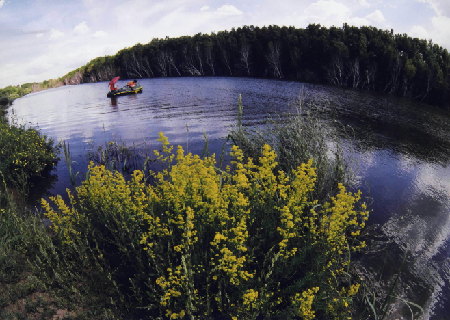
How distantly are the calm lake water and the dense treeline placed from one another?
231 inches

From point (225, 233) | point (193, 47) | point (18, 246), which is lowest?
point (18, 246)

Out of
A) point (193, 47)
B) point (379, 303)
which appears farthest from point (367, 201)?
point (193, 47)

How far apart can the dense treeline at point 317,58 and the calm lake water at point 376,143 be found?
19.3 ft

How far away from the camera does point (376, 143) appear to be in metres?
18.4

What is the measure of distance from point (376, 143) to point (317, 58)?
3840 cm

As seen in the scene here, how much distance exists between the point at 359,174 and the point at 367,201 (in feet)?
7.95

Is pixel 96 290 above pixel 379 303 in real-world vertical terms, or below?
above

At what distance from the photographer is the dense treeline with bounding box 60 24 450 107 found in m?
37.3

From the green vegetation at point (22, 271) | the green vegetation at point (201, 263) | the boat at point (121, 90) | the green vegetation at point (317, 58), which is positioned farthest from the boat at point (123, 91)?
the green vegetation at point (201, 263)

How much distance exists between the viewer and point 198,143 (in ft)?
61.5

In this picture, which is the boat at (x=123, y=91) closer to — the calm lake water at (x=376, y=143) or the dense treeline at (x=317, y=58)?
the calm lake water at (x=376, y=143)

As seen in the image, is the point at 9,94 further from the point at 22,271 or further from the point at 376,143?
the point at 22,271

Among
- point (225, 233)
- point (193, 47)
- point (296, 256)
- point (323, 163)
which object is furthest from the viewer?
point (193, 47)

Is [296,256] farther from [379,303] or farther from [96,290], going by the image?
[96,290]
